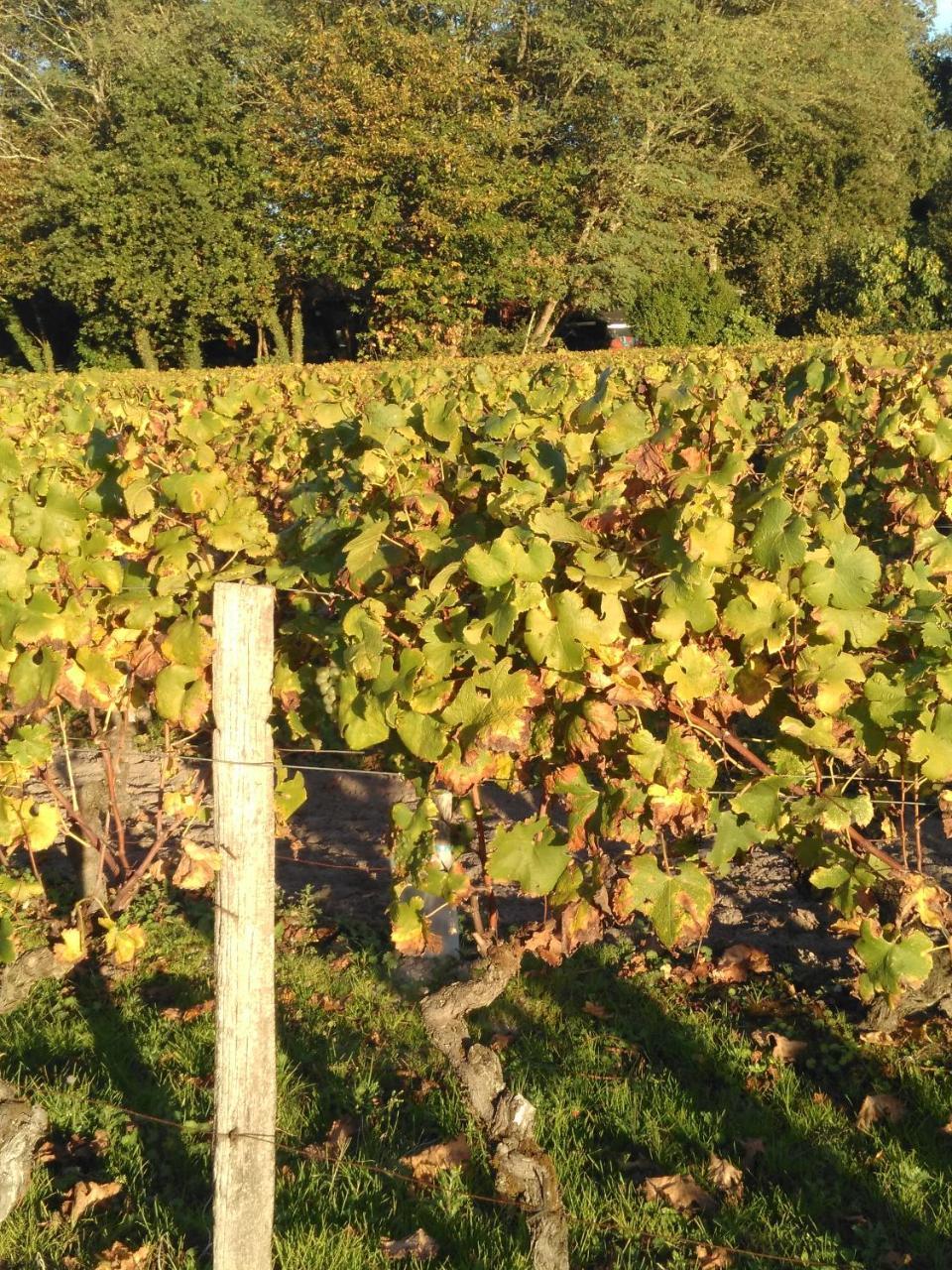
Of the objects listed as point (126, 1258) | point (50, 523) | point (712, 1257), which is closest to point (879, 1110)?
point (712, 1257)

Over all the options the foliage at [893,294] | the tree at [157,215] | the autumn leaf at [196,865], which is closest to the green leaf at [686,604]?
the autumn leaf at [196,865]

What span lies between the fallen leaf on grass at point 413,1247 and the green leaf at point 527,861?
1027 millimetres

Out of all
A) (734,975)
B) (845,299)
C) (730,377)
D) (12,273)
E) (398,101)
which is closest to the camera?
(734,975)

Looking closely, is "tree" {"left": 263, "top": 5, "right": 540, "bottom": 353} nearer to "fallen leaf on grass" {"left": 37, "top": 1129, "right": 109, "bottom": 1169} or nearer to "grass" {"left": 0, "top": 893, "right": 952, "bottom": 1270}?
"grass" {"left": 0, "top": 893, "right": 952, "bottom": 1270}

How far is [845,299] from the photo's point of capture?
34844 mm

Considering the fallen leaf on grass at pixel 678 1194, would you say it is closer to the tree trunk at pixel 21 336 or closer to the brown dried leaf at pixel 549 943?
the brown dried leaf at pixel 549 943

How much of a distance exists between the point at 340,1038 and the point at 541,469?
6.98 feet

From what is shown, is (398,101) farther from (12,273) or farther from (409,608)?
(409,608)

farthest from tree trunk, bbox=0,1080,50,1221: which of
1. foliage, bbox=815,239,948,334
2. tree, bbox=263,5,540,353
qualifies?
foliage, bbox=815,239,948,334

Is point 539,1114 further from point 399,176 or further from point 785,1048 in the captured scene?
point 399,176

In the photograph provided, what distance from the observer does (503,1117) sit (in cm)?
289

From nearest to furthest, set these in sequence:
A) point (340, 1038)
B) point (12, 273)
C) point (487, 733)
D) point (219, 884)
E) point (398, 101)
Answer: point (487, 733) < point (219, 884) < point (340, 1038) < point (398, 101) < point (12, 273)

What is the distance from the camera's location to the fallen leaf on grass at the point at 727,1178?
307cm

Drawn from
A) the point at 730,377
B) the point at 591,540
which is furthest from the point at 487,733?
the point at 730,377
